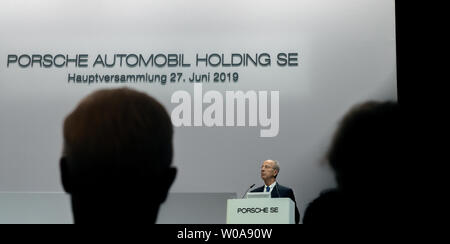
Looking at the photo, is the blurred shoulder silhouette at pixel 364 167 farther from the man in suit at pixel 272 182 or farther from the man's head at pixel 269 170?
the man's head at pixel 269 170

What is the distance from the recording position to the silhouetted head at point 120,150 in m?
2.85

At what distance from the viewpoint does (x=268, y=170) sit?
15.5ft

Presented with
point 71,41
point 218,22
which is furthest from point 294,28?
point 71,41

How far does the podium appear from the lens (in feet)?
13.5

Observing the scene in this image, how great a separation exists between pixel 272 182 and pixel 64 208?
1652mm

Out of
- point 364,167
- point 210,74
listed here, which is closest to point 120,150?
point 210,74

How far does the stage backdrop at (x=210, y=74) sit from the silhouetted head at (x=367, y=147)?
0.10m

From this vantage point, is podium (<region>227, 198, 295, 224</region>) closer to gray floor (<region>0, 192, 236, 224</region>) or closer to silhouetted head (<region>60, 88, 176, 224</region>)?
gray floor (<region>0, 192, 236, 224</region>)

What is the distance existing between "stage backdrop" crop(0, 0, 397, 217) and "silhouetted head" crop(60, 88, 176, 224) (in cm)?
126

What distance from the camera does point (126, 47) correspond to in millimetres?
4934

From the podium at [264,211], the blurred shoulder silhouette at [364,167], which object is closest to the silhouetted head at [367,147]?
the blurred shoulder silhouette at [364,167]

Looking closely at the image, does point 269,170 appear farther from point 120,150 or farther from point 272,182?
point 120,150

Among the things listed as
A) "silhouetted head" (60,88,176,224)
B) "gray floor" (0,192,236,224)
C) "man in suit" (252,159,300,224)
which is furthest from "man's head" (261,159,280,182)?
"silhouetted head" (60,88,176,224)
